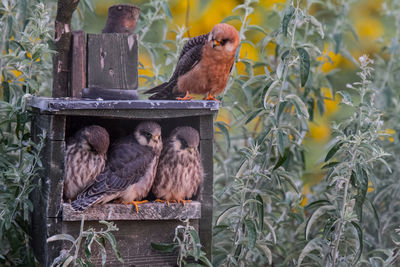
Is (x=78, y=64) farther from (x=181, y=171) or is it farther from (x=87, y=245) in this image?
(x=87, y=245)

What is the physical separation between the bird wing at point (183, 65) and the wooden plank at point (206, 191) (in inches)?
29.0

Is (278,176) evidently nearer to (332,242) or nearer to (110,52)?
(332,242)

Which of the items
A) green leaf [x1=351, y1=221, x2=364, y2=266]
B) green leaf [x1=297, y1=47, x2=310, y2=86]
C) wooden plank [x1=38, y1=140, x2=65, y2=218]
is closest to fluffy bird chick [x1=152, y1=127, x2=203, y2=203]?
wooden plank [x1=38, y1=140, x2=65, y2=218]

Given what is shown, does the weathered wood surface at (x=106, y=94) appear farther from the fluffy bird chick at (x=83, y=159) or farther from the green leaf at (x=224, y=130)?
the green leaf at (x=224, y=130)


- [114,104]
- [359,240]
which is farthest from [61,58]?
[359,240]

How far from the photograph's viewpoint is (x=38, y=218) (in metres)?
3.89

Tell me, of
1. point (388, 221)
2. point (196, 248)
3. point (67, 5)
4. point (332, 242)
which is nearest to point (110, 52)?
point (67, 5)

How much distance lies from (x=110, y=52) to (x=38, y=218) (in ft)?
3.63

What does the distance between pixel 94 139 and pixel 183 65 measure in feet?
3.12

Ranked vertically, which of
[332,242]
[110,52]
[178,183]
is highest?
[110,52]

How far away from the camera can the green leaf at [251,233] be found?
12.5 feet

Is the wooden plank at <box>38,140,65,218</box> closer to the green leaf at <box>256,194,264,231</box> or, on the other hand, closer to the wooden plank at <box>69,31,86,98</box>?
the wooden plank at <box>69,31,86,98</box>

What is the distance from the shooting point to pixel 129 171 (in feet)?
12.1

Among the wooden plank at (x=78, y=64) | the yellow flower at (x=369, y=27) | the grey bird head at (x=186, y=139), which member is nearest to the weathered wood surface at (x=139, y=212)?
the grey bird head at (x=186, y=139)
